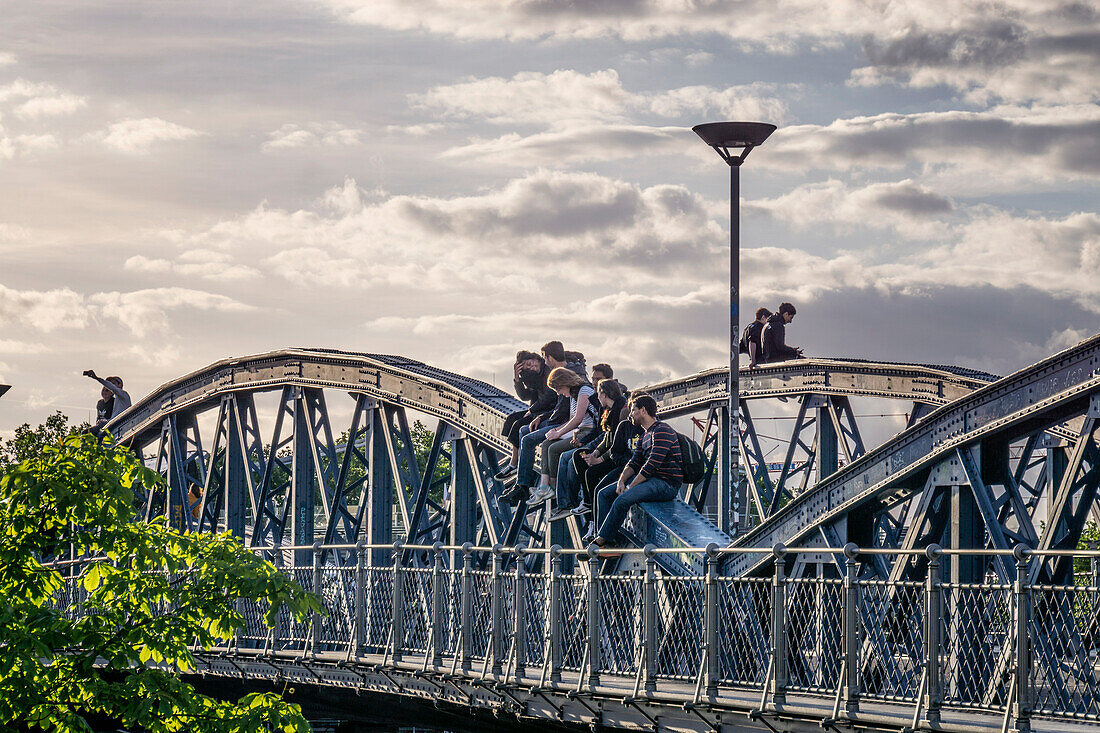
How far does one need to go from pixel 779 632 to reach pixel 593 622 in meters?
2.27

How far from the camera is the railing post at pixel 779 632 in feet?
41.4

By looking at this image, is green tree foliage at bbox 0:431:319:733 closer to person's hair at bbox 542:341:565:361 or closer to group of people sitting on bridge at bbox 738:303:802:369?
person's hair at bbox 542:341:565:361

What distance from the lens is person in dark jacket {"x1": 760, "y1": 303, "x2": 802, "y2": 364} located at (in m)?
26.5

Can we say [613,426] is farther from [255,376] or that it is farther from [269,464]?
[255,376]

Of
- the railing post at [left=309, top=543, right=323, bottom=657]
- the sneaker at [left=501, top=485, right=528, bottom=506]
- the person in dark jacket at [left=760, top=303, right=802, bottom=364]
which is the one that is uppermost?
the person in dark jacket at [left=760, top=303, right=802, bottom=364]

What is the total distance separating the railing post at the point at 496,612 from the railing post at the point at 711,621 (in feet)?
8.67

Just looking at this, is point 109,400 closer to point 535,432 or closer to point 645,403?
point 535,432

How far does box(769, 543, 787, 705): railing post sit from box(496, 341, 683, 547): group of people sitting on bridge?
3821mm

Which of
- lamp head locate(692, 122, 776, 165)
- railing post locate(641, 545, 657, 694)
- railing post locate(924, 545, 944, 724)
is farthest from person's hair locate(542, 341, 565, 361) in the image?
railing post locate(924, 545, 944, 724)

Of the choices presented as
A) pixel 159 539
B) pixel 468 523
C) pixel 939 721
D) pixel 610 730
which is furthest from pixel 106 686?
pixel 468 523

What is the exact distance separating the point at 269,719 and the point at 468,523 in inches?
418

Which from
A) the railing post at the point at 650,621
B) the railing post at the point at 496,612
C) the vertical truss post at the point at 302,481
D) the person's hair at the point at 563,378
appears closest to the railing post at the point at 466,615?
the railing post at the point at 496,612

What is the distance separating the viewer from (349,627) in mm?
19047

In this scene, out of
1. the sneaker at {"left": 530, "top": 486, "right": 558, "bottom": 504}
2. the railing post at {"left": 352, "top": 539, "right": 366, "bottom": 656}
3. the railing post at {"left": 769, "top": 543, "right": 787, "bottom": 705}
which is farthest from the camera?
the sneaker at {"left": 530, "top": 486, "right": 558, "bottom": 504}
